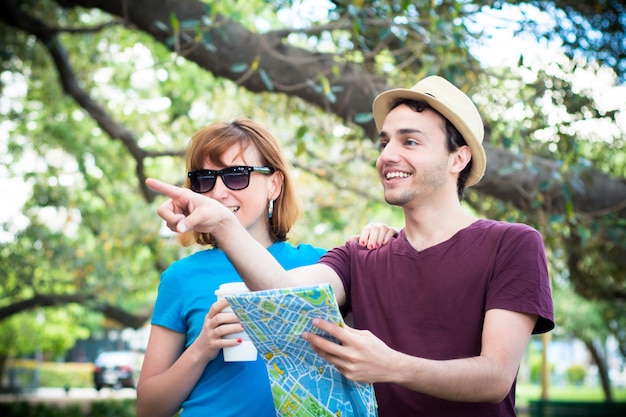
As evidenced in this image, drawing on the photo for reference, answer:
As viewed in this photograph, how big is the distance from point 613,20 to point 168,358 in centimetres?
466

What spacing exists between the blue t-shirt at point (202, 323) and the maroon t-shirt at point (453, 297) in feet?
1.47

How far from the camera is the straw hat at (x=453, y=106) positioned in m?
2.35

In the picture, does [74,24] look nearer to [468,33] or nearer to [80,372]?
[468,33]

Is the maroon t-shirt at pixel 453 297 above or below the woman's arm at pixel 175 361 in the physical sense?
above

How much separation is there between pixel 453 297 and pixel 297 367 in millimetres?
511

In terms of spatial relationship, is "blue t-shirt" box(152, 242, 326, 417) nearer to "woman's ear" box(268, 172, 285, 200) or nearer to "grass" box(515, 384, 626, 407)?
"woman's ear" box(268, 172, 285, 200)

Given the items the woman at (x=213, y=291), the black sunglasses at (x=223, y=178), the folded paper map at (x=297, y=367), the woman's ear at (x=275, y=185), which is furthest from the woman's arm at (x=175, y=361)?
the woman's ear at (x=275, y=185)

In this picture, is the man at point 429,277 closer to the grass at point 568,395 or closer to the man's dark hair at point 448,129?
the man's dark hair at point 448,129

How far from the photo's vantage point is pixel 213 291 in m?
2.63

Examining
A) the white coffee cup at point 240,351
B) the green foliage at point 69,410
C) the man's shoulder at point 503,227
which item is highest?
the man's shoulder at point 503,227

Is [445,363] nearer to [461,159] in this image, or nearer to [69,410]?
[461,159]

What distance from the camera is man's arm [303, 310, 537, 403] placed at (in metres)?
1.81

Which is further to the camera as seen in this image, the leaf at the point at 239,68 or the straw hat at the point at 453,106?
the leaf at the point at 239,68

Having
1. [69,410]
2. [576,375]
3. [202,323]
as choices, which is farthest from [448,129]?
[576,375]
